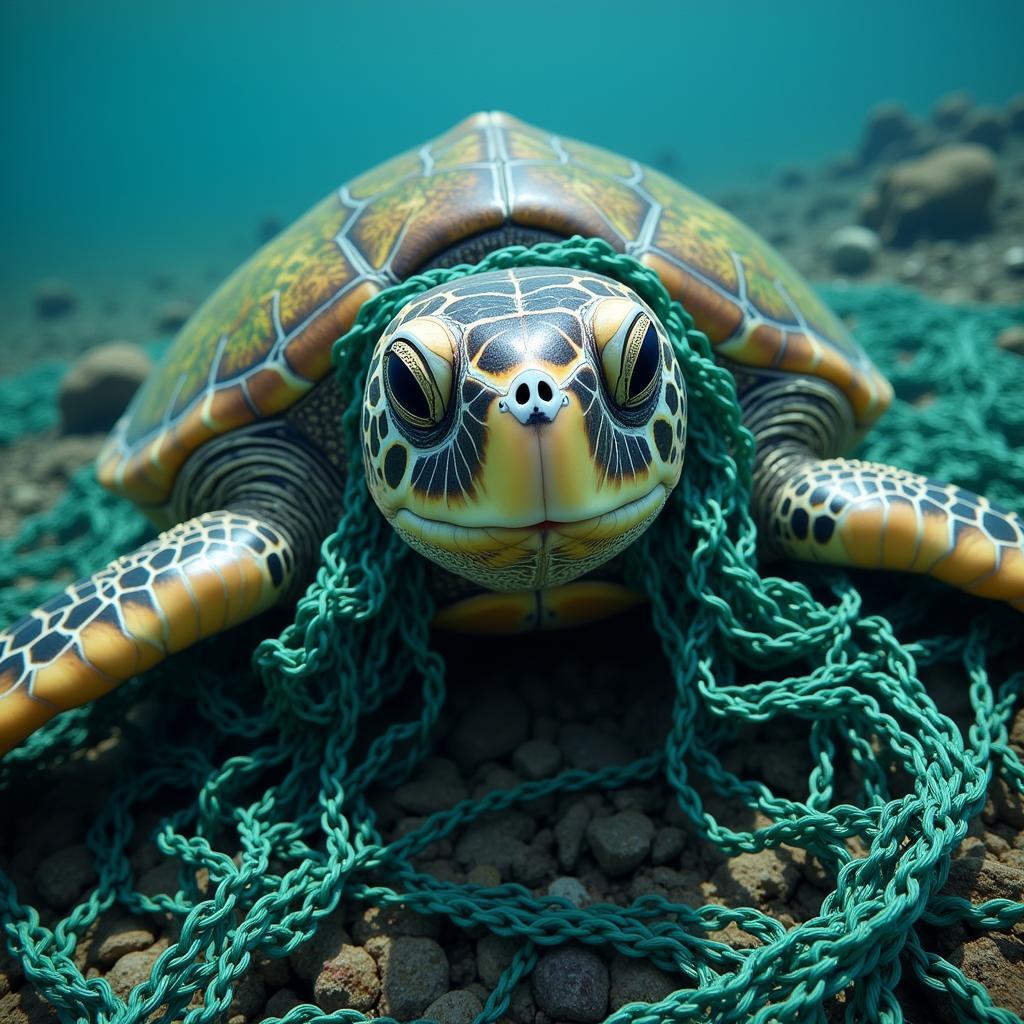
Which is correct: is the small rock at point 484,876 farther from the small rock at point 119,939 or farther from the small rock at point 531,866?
the small rock at point 119,939

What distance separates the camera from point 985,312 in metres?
3.80

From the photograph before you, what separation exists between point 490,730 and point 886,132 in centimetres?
1795

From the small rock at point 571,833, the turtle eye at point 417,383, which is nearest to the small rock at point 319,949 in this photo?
the small rock at point 571,833

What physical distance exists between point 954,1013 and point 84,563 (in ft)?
9.47

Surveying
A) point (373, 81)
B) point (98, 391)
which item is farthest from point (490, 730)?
point (373, 81)

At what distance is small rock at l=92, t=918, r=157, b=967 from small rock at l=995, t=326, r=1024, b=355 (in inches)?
164

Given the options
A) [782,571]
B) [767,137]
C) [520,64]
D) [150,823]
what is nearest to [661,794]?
[782,571]

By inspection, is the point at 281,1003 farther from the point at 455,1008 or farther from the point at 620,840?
the point at 620,840

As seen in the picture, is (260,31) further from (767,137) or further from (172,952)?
(172,952)

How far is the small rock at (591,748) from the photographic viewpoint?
1.52m

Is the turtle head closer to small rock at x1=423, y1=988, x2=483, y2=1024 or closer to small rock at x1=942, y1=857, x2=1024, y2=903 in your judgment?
small rock at x1=423, y1=988, x2=483, y2=1024

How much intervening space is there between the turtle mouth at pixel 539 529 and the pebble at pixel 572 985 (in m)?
0.70

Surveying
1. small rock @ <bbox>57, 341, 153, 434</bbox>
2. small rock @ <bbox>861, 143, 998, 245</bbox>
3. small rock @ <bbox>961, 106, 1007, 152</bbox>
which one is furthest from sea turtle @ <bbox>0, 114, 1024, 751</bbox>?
small rock @ <bbox>961, 106, 1007, 152</bbox>

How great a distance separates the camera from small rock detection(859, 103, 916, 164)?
14.7 meters
